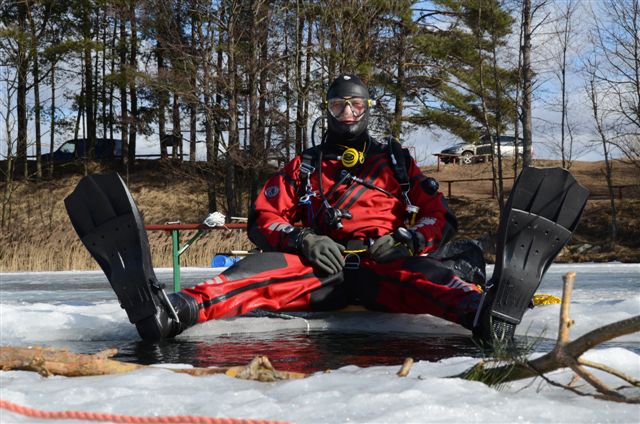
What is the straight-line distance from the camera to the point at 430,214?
4.27 meters

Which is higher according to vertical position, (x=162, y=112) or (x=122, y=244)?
(x=162, y=112)

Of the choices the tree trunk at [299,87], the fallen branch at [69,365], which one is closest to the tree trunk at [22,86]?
the tree trunk at [299,87]

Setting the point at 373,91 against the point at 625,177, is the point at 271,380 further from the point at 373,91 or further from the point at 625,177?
the point at 625,177

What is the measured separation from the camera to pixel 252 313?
417 cm

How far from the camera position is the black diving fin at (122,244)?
3.43 metres

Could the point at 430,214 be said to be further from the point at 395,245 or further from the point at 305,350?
the point at 305,350

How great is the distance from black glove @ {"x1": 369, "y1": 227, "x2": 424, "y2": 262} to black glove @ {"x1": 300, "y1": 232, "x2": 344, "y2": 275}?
20 centimetres

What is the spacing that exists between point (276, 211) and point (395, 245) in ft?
2.22

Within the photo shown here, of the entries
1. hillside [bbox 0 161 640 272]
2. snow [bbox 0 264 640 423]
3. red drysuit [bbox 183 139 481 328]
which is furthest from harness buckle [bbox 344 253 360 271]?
hillside [bbox 0 161 640 272]

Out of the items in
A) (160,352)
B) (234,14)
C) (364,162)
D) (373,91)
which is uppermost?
(234,14)

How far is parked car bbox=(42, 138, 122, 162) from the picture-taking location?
32.8 meters

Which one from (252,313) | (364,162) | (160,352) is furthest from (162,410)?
(364,162)

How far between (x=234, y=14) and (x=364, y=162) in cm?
1903

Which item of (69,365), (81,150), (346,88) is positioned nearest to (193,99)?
(81,150)
